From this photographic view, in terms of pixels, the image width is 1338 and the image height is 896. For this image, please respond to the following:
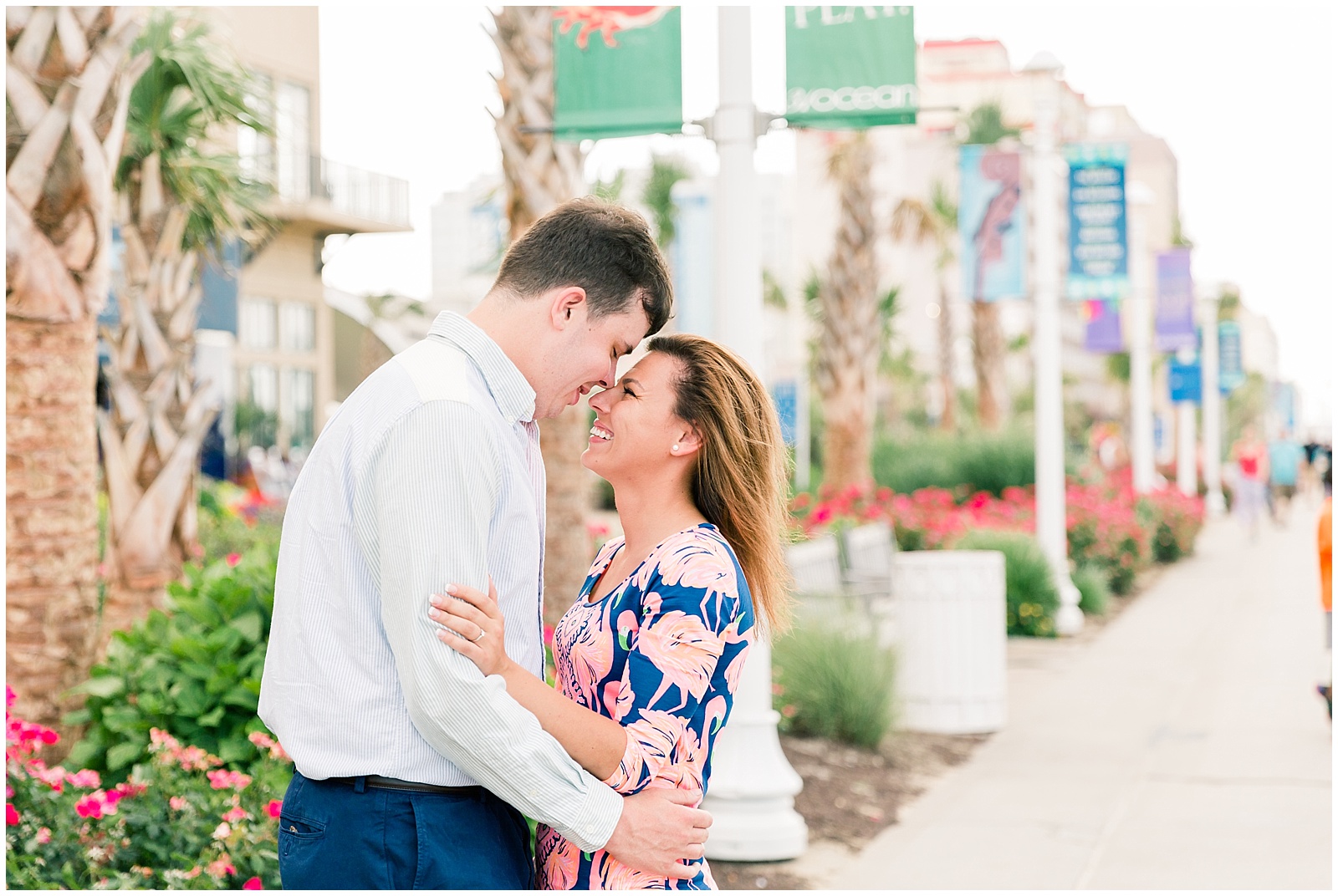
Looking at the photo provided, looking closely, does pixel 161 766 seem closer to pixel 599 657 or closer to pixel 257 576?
pixel 257 576

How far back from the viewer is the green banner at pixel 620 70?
555 centimetres

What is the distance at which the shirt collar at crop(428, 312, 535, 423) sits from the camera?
2.14 metres

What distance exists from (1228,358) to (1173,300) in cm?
1765

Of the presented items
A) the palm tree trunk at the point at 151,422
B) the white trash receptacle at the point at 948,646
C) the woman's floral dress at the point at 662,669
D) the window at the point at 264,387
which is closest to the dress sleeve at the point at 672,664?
the woman's floral dress at the point at 662,669

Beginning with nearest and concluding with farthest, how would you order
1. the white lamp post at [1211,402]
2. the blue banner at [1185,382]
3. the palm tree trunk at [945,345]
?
1. the blue banner at [1185,382]
2. the white lamp post at [1211,402]
3. the palm tree trunk at [945,345]

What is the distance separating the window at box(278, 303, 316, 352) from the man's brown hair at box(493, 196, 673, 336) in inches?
1110

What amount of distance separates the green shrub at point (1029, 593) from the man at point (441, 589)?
1052cm

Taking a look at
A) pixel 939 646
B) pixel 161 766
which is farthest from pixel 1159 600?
pixel 161 766

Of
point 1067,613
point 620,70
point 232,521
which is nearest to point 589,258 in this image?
point 620,70

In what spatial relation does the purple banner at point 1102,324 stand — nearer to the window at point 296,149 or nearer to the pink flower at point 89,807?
the window at point 296,149

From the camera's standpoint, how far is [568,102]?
5719 mm

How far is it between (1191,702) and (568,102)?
6.14m

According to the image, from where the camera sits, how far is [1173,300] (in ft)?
71.7

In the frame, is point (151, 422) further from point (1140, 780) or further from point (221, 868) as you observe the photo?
point (1140, 780)
